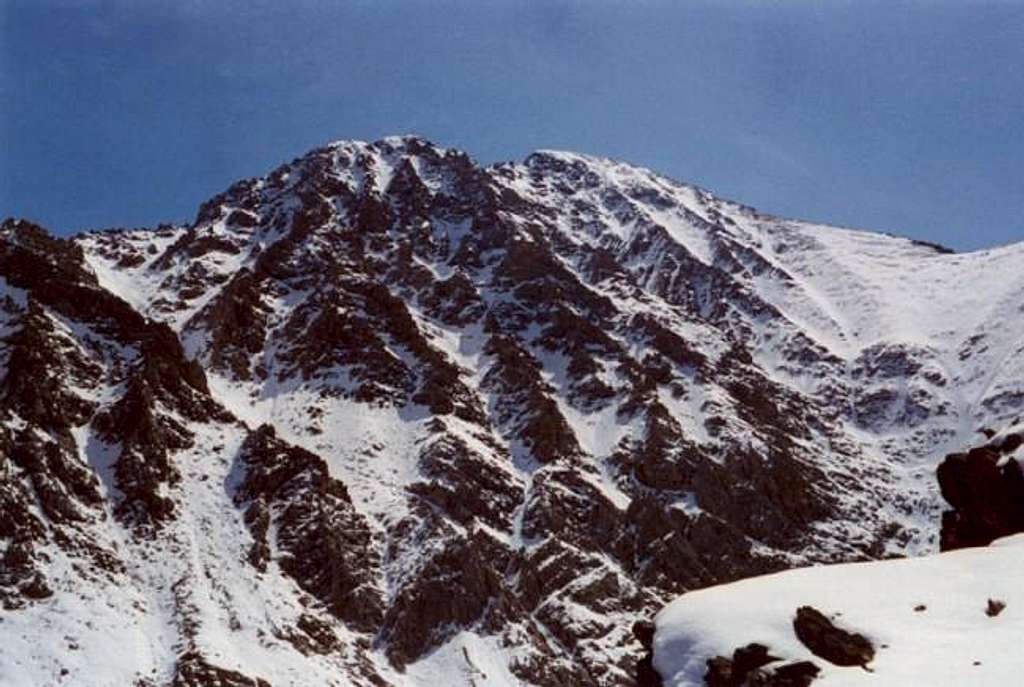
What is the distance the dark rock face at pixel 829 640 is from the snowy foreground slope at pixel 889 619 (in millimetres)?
249

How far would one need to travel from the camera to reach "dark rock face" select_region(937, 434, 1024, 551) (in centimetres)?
4834

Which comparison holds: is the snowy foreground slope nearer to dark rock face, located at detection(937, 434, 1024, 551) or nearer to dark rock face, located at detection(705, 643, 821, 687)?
dark rock face, located at detection(705, 643, 821, 687)

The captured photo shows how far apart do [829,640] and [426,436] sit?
92.4 metres

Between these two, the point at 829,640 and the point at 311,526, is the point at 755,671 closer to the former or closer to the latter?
the point at 829,640

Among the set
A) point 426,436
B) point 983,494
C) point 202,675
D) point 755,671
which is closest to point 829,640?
point 755,671

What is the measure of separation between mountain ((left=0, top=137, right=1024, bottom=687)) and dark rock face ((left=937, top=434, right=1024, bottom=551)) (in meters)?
0.41

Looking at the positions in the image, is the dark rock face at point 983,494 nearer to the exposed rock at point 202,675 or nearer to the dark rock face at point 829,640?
the dark rock face at point 829,640

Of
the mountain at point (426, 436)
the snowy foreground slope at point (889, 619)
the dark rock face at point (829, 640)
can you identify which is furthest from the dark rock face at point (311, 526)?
the dark rock face at point (829, 640)

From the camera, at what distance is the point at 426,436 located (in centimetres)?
12669

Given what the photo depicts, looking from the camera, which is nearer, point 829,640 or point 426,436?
point 829,640

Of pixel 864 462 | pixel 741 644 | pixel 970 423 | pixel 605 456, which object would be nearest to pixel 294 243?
pixel 605 456

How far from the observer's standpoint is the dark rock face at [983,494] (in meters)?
48.3

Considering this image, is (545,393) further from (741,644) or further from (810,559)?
(741,644)

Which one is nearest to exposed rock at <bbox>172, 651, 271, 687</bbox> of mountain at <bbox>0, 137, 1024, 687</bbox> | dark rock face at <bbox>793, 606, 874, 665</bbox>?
mountain at <bbox>0, 137, 1024, 687</bbox>
